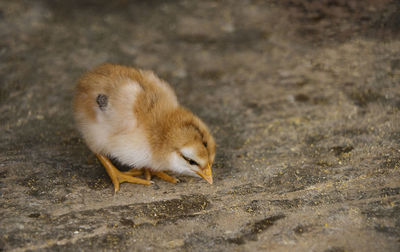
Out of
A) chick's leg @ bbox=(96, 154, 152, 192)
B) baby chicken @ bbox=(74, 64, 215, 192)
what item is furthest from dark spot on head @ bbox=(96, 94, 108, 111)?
chick's leg @ bbox=(96, 154, 152, 192)

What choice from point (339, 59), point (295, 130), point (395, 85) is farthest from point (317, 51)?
point (295, 130)

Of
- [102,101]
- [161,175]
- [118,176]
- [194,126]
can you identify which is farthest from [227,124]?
[102,101]

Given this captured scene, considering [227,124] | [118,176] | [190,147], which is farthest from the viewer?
[227,124]

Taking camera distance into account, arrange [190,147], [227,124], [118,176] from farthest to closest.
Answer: [227,124]
[118,176]
[190,147]

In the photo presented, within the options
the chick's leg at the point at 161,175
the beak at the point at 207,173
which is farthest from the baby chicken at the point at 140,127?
the chick's leg at the point at 161,175

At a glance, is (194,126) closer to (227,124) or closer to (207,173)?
(207,173)

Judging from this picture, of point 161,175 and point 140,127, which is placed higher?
point 140,127

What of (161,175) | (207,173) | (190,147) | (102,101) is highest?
(102,101)

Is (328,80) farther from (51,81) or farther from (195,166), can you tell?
(51,81)

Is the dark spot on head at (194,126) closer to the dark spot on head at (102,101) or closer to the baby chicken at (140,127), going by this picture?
the baby chicken at (140,127)
